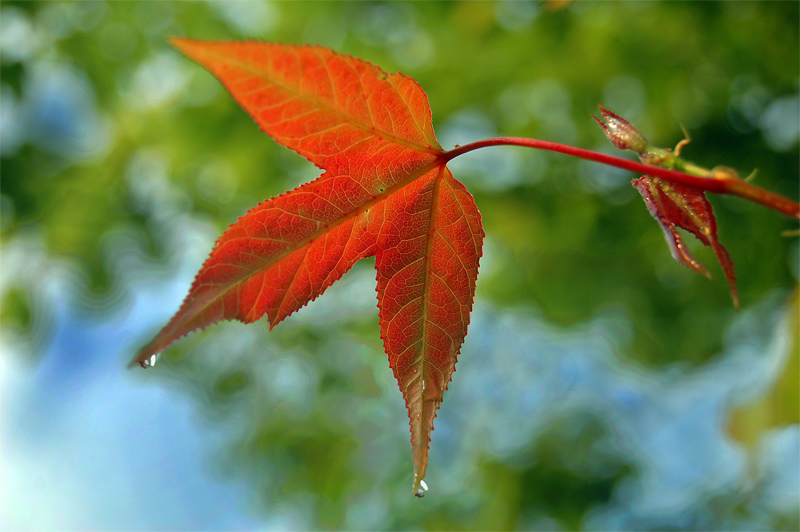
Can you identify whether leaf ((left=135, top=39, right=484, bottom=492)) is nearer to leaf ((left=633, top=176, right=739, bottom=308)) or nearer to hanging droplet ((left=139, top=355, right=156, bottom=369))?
hanging droplet ((left=139, top=355, right=156, bottom=369))

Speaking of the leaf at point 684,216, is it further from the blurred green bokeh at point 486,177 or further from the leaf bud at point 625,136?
the blurred green bokeh at point 486,177

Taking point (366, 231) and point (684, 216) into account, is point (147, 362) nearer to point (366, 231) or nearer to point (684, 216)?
point (366, 231)

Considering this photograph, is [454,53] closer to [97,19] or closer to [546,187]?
[546,187]

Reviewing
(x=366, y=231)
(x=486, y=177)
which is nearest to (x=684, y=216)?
(x=366, y=231)

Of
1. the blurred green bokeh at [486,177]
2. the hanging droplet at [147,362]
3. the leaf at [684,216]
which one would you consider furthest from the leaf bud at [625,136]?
the blurred green bokeh at [486,177]

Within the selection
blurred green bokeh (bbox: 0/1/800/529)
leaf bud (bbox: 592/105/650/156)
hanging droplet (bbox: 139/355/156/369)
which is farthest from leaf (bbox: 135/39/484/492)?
blurred green bokeh (bbox: 0/1/800/529)
